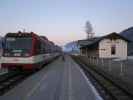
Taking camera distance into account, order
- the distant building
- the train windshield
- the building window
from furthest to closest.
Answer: the building window
the distant building
the train windshield

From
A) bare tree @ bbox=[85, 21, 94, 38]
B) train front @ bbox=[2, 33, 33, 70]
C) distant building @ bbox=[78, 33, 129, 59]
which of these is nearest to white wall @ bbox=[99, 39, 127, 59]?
distant building @ bbox=[78, 33, 129, 59]

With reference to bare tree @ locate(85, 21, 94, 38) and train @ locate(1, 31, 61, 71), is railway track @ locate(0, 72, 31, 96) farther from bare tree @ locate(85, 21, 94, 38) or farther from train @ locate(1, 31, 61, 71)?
bare tree @ locate(85, 21, 94, 38)

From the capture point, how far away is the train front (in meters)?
21.2

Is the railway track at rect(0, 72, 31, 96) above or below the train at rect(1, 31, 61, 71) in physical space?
below

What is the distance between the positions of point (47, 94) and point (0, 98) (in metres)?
2.00

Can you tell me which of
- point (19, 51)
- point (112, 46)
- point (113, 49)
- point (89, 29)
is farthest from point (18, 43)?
point (89, 29)

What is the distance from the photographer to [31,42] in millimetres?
21672

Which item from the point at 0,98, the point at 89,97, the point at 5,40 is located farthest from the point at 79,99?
the point at 5,40

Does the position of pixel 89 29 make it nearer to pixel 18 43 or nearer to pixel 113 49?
pixel 113 49

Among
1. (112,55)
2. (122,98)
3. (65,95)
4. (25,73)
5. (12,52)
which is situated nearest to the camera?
(122,98)

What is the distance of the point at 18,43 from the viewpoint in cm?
2166

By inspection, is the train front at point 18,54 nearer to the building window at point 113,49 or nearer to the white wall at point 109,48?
the white wall at point 109,48

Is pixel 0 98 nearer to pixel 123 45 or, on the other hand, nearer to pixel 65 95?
pixel 65 95

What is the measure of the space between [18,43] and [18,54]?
930 millimetres
